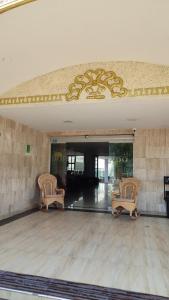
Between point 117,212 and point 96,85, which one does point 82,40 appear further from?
point 117,212

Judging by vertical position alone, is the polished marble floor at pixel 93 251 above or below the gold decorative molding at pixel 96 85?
below

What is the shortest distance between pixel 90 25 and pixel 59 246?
3348 millimetres

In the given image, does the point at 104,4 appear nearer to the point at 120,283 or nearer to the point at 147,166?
the point at 120,283

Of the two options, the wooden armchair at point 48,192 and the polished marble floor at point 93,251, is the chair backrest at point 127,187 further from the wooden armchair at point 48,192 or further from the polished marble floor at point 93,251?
the wooden armchair at point 48,192

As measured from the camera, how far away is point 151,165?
22.0 ft

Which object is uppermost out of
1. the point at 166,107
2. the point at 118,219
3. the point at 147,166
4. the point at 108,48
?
the point at 108,48

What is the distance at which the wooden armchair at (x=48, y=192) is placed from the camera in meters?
6.51

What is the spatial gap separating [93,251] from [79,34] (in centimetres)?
325

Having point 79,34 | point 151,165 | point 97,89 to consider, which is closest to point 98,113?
point 97,89

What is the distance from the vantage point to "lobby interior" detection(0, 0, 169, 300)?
108 inches

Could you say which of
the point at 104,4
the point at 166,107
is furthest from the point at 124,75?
the point at 104,4

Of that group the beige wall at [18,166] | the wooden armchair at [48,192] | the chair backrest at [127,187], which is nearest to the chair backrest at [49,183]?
the wooden armchair at [48,192]

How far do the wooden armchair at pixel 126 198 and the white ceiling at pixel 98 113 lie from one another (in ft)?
5.30

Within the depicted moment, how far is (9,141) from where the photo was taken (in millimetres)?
5891
